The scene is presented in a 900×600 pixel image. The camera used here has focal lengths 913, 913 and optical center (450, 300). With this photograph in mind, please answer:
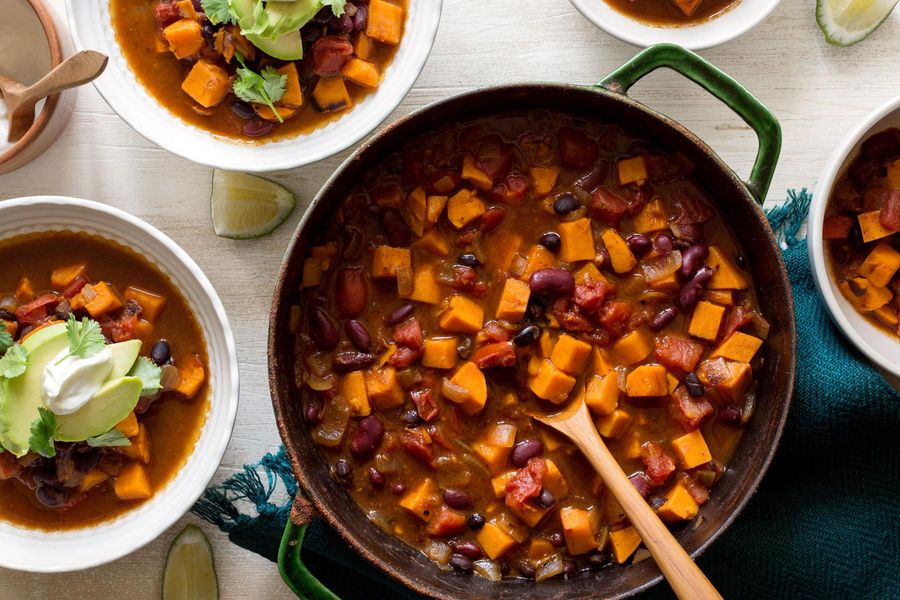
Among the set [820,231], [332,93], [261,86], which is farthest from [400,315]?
[820,231]

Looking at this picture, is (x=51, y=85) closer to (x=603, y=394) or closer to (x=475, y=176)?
(x=475, y=176)

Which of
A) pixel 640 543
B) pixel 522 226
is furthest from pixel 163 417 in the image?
pixel 640 543

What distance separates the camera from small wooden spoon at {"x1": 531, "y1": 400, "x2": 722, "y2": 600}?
2.90 metres

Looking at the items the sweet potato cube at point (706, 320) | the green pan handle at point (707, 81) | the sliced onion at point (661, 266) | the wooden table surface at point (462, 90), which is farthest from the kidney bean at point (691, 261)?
the wooden table surface at point (462, 90)

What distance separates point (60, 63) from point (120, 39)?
24 centimetres

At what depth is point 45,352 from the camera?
3.17 m

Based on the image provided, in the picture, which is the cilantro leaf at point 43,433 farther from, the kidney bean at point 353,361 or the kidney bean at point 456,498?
the kidney bean at point 456,498

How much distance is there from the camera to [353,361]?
10.8ft

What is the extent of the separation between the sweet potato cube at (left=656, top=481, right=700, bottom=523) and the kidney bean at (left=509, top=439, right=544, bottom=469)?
0.50 metres

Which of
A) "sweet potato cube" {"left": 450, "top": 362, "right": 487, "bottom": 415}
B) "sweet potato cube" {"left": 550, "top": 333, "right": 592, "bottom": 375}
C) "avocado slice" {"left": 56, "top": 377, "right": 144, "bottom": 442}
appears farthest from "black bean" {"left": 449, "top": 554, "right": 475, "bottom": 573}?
"avocado slice" {"left": 56, "top": 377, "right": 144, "bottom": 442}

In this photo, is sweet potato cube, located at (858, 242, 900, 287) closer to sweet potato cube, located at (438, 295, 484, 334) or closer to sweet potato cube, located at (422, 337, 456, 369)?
sweet potato cube, located at (438, 295, 484, 334)

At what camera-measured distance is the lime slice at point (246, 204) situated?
3.50m

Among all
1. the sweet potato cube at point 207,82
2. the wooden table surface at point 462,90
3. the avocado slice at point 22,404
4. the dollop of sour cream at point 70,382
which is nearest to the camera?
the dollop of sour cream at point 70,382

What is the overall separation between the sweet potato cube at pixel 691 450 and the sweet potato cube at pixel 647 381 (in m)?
0.19
